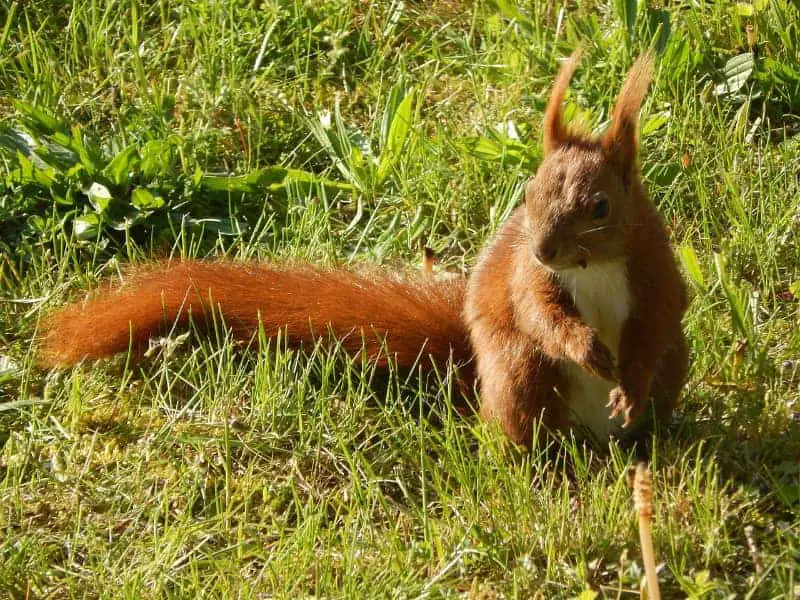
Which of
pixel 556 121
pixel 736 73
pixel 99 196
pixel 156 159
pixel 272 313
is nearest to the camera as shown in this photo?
pixel 556 121

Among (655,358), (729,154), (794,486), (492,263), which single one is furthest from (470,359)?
(729,154)

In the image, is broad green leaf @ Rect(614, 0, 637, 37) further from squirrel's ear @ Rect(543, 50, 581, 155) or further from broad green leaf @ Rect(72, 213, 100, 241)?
broad green leaf @ Rect(72, 213, 100, 241)

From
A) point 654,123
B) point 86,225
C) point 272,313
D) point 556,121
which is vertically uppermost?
point 556,121

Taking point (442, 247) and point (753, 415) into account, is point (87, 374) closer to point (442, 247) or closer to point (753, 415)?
point (442, 247)

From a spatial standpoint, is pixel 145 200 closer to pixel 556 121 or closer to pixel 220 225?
pixel 220 225

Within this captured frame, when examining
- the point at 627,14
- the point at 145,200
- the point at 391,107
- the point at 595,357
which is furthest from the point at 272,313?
the point at 627,14

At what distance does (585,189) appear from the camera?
8.32 feet

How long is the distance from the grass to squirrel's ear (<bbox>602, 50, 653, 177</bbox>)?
575 millimetres

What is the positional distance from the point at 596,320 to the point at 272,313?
740 millimetres

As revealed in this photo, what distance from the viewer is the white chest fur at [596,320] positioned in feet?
8.73

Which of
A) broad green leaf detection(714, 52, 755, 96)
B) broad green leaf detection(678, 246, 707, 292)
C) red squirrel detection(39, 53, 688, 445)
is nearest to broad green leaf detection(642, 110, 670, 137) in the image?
broad green leaf detection(714, 52, 755, 96)

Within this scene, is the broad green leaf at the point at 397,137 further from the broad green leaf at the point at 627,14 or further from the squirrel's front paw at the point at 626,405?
the squirrel's front paw at the point at 626,405

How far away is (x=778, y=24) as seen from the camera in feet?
12.5

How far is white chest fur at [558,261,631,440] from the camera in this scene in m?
2.66
